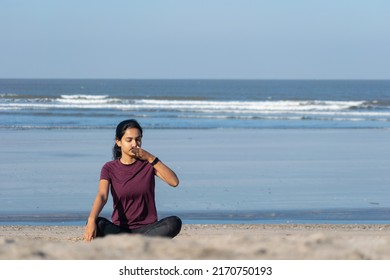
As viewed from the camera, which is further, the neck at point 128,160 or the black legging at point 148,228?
the neck at point 128,160

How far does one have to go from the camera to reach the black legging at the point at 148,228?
565 cm

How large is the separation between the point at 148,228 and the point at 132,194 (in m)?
0.26

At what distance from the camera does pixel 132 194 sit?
227 inches

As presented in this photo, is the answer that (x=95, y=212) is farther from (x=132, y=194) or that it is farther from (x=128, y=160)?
(x=128, y=160)

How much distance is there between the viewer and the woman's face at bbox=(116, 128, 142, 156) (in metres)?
5.86

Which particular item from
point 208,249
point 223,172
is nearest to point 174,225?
point 208,249

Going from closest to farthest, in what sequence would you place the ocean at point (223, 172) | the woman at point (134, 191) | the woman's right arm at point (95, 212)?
the woman's right arm at point (95, 212), the woman at point (134, 191), the ocean at point (223, 172)

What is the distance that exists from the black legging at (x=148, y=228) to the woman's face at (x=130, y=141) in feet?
1.65

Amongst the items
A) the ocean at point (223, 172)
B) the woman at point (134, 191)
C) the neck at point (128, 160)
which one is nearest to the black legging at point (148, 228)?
the woman at point (134, 191)

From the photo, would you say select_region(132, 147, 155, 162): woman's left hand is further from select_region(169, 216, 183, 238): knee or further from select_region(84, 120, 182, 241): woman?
select_region(169, 216, 183, 238): knee

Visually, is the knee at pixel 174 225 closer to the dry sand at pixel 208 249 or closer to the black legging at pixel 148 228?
the black legging at pixel 148 228
